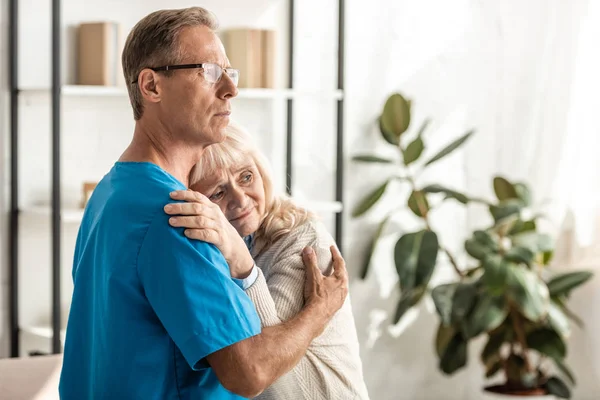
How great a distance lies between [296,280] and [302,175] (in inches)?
95.6

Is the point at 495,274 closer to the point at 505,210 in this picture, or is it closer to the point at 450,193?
the point at 505,210

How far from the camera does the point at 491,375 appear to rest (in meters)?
4.20

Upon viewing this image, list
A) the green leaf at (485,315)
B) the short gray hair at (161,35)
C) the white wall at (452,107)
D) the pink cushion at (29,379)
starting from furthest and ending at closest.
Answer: the white wall at (452,107)
the green leaf at (485,315)
the pink cushion at (29,379)
the short gray hair at (161,35)

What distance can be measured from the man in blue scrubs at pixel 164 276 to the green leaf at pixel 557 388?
9.31ft

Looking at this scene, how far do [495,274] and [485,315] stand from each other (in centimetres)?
20

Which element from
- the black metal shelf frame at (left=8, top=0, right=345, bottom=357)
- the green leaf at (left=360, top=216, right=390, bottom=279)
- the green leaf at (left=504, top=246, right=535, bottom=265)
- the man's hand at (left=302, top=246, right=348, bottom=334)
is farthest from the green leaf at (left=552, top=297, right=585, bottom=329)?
the man's hand at (left=302, top=246, right=348, bottom=334)

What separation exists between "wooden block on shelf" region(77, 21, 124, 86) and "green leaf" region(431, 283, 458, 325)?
1.70m

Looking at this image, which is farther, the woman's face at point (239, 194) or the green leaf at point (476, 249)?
the green leaf at point (476, 249)

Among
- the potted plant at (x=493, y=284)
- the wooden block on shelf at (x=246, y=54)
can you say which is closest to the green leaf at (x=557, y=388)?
the potted plant at (x=493, y=284)

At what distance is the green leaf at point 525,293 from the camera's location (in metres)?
3.77

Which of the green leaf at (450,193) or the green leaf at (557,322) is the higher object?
the green leaf at (450,193)

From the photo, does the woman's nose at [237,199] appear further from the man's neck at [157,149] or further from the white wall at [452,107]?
the white wall at [452,107]

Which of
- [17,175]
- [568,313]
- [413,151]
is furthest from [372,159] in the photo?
[17,175]

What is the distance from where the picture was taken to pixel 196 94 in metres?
1.51
